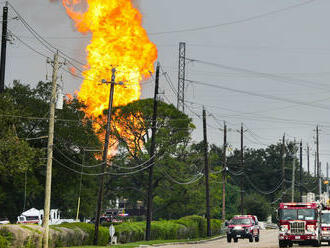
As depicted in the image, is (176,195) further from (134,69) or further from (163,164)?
(134,69)

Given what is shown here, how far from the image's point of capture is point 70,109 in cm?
6100

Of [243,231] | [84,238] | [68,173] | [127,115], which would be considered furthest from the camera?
[127,115]

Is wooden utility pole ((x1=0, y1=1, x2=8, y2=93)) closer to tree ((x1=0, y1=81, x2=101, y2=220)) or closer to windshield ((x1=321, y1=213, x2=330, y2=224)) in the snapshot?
tree ((x1=0, y1=81, x2=101, y2=220))

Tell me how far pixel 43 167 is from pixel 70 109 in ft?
20.1

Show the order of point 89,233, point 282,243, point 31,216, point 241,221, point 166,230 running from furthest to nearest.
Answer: point 31,216
point 166,230
point 241,221
point 89,233
point 282,243

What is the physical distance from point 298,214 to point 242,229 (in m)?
12.2

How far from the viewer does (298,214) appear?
45312 millimetres

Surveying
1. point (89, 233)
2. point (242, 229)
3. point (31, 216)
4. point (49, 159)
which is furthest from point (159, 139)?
point (49, 159)

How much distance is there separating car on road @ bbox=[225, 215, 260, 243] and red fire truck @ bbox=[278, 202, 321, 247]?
1094 cm

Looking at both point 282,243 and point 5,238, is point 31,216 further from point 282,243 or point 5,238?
point 5,238

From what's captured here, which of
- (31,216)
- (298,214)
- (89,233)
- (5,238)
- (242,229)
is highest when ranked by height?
(298,214)

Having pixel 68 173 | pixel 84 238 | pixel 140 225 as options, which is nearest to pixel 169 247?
pixel 84 238

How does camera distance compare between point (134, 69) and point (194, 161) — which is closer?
point (134, 69)

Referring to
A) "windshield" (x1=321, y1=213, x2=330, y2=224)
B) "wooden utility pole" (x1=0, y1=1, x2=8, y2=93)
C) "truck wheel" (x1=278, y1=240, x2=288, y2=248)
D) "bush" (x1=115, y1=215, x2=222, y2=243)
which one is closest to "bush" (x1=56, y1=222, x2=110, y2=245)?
"bush" (x1=115, y1=215, x2=222, y2=243)
